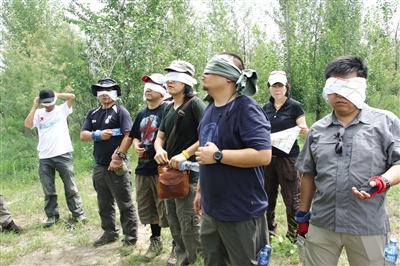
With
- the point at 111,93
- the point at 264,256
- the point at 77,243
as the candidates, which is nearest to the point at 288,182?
the point at 264,256

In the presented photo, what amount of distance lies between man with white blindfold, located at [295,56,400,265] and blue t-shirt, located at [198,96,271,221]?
379mm

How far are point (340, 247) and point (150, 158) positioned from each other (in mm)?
2195

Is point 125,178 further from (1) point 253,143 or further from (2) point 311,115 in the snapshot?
(2) point 311,115

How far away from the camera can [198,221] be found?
10.3 ft

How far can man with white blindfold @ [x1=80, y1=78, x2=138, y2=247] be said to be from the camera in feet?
13.4

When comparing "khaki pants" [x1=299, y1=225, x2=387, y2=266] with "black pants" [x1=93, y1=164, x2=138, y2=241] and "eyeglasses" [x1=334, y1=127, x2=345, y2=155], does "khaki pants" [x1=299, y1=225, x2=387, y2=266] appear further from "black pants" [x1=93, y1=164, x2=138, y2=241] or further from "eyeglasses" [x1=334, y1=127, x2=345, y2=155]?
"black pants" [x1=93, y1=164, x2=138, y2=241]

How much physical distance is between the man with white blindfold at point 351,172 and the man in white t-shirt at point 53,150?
13.1 ft

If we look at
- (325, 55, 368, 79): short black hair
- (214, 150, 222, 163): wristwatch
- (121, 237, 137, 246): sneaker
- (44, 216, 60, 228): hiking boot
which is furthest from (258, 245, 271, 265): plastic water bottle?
(44, 216, 60, 228): hiking boot

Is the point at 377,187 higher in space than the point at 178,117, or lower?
lower

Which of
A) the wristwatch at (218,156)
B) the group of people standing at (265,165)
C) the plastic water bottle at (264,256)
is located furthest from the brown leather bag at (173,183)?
the plastic water bottle at (264,256)

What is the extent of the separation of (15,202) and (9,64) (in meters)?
6.48

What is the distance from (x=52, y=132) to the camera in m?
5.12

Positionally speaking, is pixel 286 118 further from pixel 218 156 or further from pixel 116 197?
pixel 116 197

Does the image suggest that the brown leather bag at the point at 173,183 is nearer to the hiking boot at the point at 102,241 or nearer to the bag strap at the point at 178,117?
the bag strap at the point at 178,117
